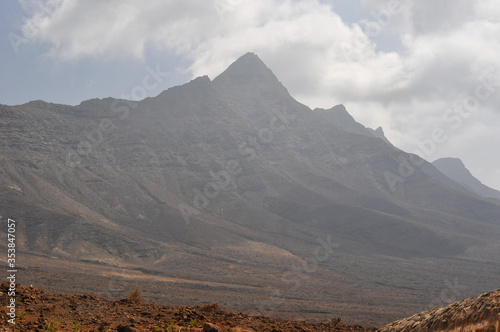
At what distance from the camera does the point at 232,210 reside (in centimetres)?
10362

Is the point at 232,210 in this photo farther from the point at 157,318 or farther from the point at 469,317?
the point at 469,317

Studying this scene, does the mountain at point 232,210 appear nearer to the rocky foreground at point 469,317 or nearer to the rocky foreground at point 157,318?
the rocky foreground at point 157,318

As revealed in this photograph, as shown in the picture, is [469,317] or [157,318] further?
[157,318]

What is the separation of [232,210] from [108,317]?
95109mm

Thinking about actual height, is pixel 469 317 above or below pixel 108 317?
above

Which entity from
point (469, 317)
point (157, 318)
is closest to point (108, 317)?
point (157, 318)

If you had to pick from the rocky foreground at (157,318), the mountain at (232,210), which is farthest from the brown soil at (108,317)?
the mountain at (232,210)

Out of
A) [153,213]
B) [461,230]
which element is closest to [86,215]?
[153,213]

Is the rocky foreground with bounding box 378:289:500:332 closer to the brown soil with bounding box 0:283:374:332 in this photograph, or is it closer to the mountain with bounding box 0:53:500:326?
the brown soil with bounding box 0:283:374:332

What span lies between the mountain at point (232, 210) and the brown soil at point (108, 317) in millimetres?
25492

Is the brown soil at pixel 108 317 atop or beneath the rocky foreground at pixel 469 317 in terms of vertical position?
beneath

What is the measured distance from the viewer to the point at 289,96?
192m

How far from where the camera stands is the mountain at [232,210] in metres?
52.4

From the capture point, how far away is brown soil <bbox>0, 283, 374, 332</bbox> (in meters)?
7.82
